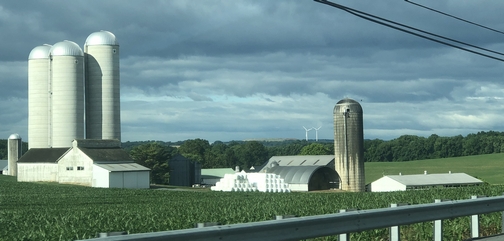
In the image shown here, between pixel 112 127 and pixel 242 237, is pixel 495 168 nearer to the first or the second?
pixel 112 127

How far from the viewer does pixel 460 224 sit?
609 inches

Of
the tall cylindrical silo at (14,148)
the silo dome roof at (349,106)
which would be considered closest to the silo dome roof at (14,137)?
the tall cylindrical silo at (14,148)

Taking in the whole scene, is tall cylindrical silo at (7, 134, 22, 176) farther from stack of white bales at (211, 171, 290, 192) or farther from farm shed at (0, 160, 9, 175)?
stack of white bales at (211, 171, 290, 192)

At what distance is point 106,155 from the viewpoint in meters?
78.1

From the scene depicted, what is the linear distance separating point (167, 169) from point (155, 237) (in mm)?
100631

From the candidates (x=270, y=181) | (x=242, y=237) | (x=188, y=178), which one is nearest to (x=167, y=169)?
(x=188, y=178)

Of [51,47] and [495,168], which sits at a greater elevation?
[51,47]

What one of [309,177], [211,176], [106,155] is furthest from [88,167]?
[211,176]

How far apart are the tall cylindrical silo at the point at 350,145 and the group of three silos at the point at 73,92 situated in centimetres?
3032

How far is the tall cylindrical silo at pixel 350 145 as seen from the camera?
240 ft

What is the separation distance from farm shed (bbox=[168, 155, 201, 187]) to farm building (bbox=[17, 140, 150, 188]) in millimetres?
24821

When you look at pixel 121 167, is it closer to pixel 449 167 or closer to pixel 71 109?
pixel 71 109

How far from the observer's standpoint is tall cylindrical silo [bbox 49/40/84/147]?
84.4 m

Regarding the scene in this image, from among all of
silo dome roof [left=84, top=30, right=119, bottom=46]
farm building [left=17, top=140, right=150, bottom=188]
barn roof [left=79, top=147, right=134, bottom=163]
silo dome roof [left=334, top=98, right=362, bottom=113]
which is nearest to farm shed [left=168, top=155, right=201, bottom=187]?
farm building [left=17, top=140, right=150, bottom=188]
